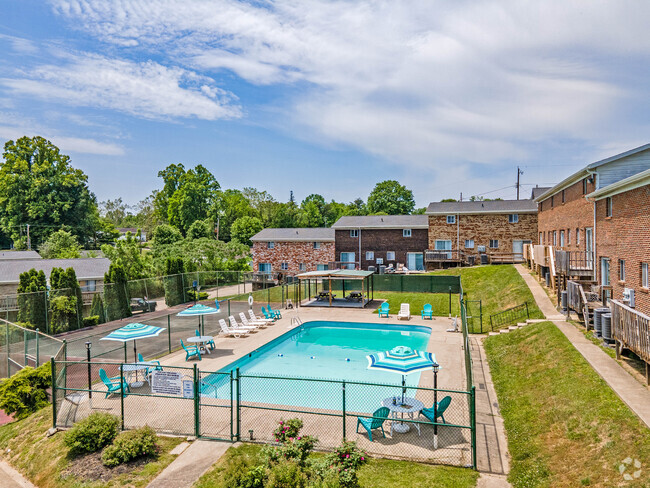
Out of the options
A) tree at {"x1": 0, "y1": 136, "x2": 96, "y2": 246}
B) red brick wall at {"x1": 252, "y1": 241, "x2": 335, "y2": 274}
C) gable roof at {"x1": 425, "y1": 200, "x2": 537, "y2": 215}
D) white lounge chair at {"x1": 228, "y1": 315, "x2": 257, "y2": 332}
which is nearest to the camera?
white lounge chair at {"x1": 228, "y1": 315, "x2": 257, "y2": 332}

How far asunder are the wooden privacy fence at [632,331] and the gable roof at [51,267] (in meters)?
31.9

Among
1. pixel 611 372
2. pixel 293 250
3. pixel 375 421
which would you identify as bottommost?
pixel 375 421

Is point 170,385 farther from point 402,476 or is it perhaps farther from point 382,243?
point 382,243

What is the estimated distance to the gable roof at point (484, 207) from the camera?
3991 cm

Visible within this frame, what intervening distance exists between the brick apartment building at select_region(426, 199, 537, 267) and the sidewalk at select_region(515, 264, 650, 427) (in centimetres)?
2206

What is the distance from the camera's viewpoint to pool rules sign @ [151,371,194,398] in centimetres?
1084

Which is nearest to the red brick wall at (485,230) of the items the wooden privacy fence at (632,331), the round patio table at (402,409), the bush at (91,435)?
the wooden privacy fence at (632,331)

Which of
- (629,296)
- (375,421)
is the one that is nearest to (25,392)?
(375,421)

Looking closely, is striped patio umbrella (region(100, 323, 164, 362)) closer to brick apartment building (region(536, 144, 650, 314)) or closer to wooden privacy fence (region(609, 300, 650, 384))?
wooden privacy fence (region(609, 300, 650, 384))

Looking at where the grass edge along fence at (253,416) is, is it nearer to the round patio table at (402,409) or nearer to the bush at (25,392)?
the round patio table at (402,409)

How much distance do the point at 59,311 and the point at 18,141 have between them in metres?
44.4

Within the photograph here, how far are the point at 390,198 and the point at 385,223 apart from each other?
4146 centimetres

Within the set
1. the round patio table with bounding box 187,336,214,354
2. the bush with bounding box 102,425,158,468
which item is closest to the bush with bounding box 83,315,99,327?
the round patio table with bounding box 187,336,214,354

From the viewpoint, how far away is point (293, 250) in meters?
46.8
